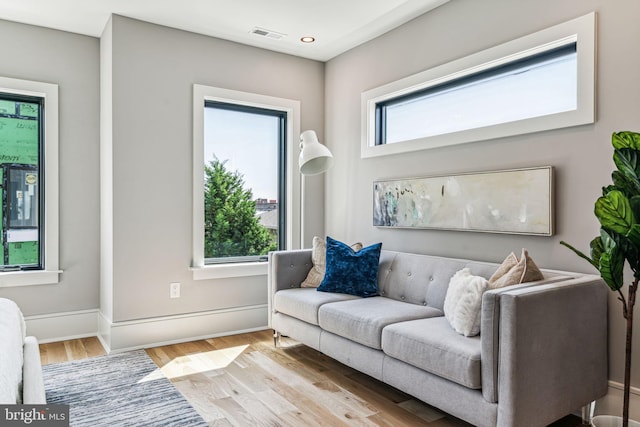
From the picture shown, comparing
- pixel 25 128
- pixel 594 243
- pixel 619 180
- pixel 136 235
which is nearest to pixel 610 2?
pixel 619 180

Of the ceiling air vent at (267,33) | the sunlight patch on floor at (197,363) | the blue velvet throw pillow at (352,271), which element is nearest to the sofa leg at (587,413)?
the blue velvet throw pillow at (352,271)

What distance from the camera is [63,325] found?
12.7ft

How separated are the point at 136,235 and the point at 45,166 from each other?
0.98 metres

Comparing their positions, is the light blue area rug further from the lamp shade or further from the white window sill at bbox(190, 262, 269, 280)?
the lamp shade

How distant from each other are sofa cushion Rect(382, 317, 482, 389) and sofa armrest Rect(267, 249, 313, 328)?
1.28 meters

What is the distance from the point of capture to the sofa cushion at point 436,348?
2072 millimetres

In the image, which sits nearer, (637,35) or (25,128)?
(637,35)

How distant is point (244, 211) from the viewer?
14.2ft

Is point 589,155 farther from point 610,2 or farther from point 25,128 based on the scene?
point 25,128

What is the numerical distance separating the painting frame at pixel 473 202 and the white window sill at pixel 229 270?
1183mm

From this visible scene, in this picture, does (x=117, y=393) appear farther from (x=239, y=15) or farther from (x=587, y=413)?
(x=239, y=15)

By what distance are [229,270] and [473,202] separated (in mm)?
2189

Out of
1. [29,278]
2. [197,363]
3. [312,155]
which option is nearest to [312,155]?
[312,155]

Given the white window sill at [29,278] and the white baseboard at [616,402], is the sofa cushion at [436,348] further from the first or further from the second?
the white window sill at [29,278]
